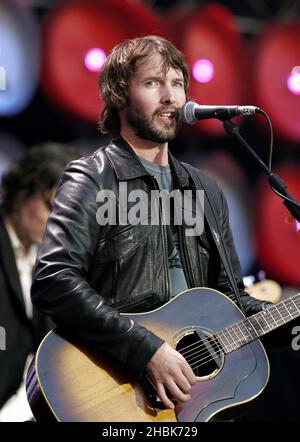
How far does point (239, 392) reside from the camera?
114 inches

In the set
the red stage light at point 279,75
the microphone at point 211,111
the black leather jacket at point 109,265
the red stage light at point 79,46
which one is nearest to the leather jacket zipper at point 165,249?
the black leather jacket at point 109,265

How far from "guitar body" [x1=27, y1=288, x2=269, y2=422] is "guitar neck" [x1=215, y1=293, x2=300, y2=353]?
0.03 metres

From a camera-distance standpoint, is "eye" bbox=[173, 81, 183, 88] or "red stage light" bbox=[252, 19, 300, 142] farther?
"red stage light" bbox=[252, 19, 300, 142]

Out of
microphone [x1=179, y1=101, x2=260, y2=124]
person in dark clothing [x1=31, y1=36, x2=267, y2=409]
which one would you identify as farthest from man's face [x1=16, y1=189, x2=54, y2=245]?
microphone [x1=179, y1=101, x2=260, y2=124]

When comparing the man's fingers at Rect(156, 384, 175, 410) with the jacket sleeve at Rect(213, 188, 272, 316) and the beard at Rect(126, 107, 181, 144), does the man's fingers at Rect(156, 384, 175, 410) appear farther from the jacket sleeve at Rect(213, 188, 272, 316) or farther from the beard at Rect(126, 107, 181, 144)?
the beard at Rect(126, 107, 181, 144)

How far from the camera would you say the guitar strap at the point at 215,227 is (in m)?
3.16

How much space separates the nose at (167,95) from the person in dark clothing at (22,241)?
2.02m

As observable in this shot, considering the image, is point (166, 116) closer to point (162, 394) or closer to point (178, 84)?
point (178, 84)

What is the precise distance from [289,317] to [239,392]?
1.21 feet

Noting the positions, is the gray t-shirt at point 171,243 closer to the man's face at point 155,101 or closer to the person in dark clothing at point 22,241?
the man's face at point 155,101

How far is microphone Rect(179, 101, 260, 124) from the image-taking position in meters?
2.94

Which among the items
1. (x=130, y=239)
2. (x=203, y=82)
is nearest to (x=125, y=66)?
(x=130, y=239)

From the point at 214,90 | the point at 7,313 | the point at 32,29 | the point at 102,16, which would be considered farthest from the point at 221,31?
the point at 7,313

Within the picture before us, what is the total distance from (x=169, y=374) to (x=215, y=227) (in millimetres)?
749
